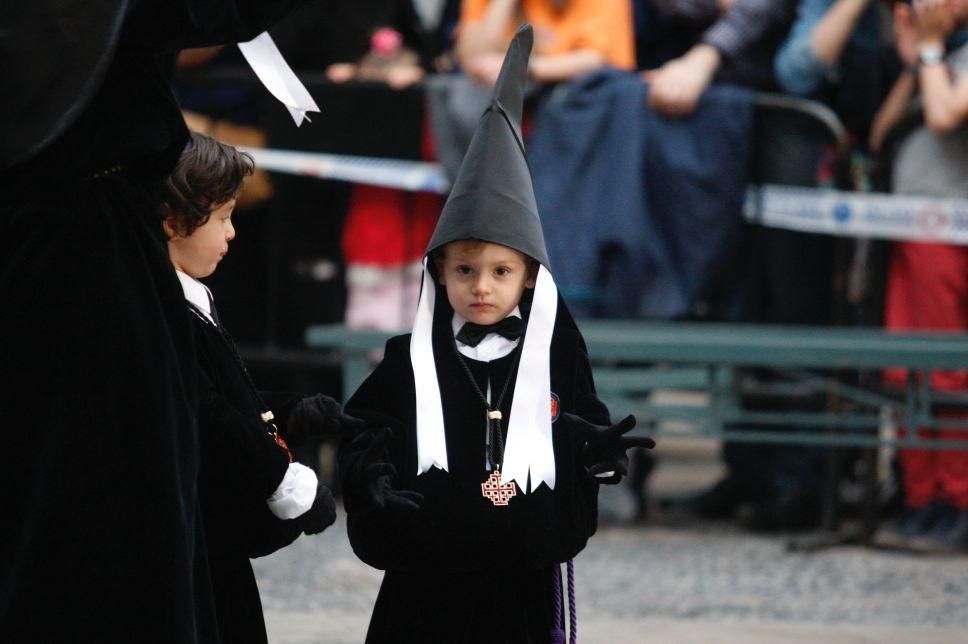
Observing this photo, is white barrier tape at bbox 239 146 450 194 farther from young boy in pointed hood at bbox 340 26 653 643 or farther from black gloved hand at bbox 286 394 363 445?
black gloved hand at bbox 286 394 363 445

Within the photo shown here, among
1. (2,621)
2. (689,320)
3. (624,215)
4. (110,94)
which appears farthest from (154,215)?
(689,320)

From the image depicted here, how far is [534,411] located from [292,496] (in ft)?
1.75

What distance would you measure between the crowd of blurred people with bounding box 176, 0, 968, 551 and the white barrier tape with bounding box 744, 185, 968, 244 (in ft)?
0.17

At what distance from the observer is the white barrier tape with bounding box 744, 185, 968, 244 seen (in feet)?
21.1

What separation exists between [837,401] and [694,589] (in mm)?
1188

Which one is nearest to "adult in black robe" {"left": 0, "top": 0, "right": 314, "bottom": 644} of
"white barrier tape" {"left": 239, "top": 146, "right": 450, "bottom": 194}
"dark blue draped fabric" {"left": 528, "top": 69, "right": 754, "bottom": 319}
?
"dark blue draped fabric" {"left": 528, "top": 69, "right": 754, "bottom": 319}

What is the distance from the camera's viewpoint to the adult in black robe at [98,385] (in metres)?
2.78

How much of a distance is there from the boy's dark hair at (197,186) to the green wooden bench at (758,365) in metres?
3.04

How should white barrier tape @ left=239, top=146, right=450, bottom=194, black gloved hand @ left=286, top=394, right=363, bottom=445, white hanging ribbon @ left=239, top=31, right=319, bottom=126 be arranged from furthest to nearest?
1. white barrier tape @ left=239, top=146, right=450, bottom=194
2. black gloved hand @ left=286, top=394, right=363, bottom=445
3. white hanging ribbon @ left=239, top=31, right=319, bottom=126

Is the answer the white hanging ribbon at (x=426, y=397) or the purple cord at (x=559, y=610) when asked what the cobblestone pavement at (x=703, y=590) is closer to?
the purple cord at (x=559, y=610)

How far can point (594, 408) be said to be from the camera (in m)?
3.52

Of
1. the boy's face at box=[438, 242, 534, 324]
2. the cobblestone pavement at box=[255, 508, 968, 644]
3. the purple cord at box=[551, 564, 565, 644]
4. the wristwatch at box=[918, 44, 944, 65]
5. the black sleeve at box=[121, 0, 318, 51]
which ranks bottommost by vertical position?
the cobblestone pavement at box=[255, 508, 968, 644]

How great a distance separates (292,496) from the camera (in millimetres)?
3158

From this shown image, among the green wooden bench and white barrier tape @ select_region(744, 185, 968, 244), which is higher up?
white barrier tape @ select_region(744, 185, 968, 244)
